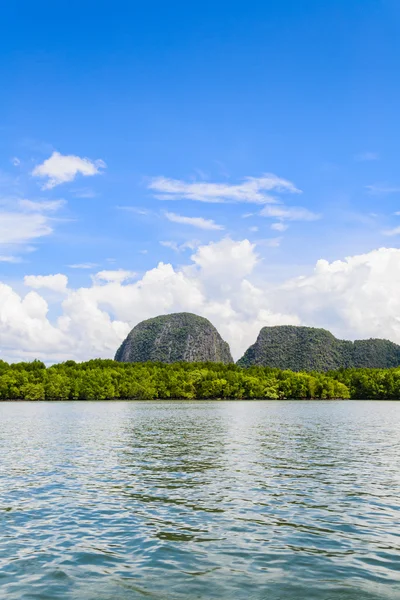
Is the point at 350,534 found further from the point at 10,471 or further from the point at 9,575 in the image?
the point at 10,471

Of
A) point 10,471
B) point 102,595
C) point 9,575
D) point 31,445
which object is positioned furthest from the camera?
point 31,445

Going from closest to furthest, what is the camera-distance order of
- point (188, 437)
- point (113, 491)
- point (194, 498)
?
point (194, 498) < point (113, 491) < point (188, 437)

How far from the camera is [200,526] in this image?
24422mm

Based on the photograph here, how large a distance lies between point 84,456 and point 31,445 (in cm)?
1214

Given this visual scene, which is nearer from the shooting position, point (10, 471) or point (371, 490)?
point (371, 490)

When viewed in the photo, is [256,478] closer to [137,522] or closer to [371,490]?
[371,490]

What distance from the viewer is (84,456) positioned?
4831cm

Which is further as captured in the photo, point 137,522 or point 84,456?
point 84,456

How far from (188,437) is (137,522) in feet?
136

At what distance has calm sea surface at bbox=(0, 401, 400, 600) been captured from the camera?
57.5 ft

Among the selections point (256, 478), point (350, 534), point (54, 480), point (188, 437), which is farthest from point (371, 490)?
point (188, 437)

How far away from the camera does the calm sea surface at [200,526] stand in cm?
1752

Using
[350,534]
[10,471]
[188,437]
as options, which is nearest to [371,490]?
[350,534]

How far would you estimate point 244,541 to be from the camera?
72.5ft
